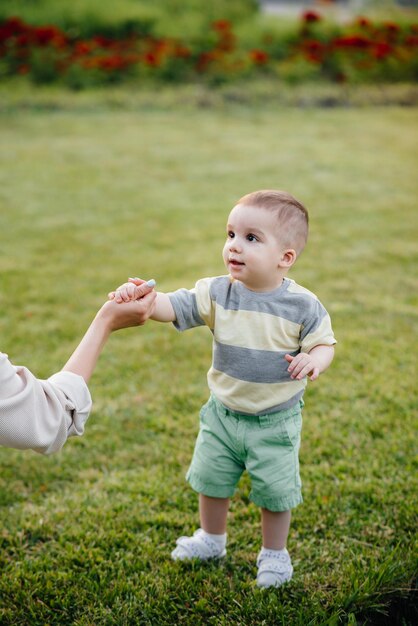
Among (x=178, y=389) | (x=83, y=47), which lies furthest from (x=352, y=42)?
(x=178, y=389)

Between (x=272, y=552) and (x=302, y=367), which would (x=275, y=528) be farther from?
(x=302, y=367)

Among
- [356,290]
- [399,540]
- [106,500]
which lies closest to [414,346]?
[356,290]

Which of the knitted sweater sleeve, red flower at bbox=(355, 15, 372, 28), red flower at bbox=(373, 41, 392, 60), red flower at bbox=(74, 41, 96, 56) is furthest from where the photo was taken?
red flower at bbox=(355, 15, 372, 28)

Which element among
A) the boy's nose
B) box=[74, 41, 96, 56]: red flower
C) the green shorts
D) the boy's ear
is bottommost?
the green shorts

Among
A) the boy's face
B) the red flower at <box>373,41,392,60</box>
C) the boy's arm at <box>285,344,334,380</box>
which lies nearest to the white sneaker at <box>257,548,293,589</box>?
the boy's arm at <box>285,344,334,380</box>

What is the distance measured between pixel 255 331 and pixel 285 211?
371mm

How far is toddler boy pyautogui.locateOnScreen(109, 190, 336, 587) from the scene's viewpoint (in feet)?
6.54

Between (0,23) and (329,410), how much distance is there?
969 cm

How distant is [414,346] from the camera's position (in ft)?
13.0

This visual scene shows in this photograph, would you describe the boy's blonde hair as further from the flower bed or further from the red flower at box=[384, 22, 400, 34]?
the red flower at box=[384, 22, 400, 34]

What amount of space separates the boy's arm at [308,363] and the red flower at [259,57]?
9.34m

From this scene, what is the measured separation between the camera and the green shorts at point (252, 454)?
2.16 m

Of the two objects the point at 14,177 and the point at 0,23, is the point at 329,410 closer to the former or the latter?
the point at 14,177

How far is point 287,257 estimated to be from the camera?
6.68 ft
